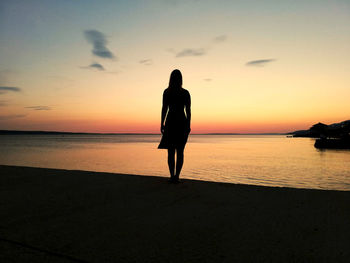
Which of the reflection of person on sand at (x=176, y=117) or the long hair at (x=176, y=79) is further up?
the long hair at (x=176, y=79)

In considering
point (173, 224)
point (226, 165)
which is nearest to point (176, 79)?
point (173, 224)

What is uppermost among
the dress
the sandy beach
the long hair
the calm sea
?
the long hair

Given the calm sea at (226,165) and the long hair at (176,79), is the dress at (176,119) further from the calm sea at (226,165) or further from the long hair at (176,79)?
the calm sea at (226,165)

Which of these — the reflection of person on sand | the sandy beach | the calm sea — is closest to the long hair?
the reflection of person on sand

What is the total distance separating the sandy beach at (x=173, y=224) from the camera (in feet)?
6.89

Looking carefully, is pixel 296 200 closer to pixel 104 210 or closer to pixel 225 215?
pixel 225 215

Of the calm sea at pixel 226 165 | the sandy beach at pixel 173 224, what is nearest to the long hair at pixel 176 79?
the sandy beach at pixel 173 224

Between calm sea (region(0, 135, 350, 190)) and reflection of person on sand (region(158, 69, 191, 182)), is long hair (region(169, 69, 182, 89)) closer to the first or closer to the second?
reflection of person on sand (region(158, 69, 191, 182))

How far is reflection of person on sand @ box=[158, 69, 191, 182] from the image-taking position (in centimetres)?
539

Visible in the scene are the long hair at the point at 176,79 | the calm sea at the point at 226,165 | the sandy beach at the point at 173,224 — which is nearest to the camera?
the sandy beach at the point at 173,224

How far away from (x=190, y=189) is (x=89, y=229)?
2.42 metres

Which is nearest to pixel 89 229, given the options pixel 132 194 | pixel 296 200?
pixel 132 194

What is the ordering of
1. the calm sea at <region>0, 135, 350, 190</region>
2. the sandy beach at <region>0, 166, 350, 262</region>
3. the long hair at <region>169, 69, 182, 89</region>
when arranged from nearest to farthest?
1. the sandy beach at <region>0, 166, 350, 262</region>
2. the long hair at <region>169, 69, 182, 89</region>
3. the calm sea at <region>0, 135, 350, 190</region>

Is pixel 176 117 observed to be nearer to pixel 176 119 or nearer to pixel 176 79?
pixel 176 119
